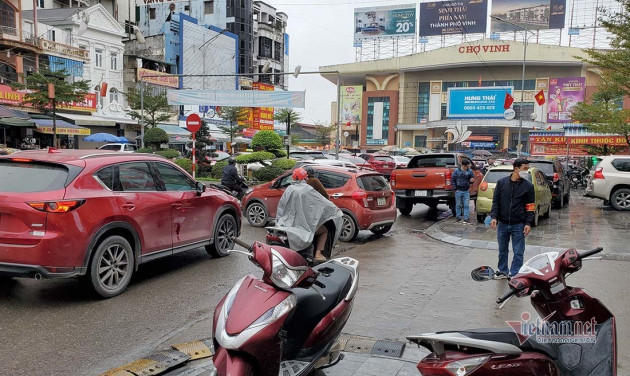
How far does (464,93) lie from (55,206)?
64.0 metres

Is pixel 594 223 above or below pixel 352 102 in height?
below

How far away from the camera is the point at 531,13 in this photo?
221 ft

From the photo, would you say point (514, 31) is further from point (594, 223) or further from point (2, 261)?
point (2, 261)

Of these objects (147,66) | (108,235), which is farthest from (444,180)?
(147,66)

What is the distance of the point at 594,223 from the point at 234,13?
193 feet

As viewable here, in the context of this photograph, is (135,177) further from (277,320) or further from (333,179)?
(333,179)

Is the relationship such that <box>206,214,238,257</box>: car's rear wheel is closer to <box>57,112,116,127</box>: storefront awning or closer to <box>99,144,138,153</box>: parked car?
<box>99,144,138,153</box>: parked car

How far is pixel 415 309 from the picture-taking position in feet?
18.6

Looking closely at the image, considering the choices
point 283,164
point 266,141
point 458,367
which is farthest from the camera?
point 266,141

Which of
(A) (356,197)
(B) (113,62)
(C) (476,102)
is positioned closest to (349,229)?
(A) (356,197)

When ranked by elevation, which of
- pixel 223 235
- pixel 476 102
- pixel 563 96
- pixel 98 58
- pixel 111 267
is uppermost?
pixel 98 58

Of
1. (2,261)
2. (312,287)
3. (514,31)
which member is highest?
(514,31)

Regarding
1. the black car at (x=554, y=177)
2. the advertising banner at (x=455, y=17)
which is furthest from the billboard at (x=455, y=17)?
the black car at (x=554, y=177)

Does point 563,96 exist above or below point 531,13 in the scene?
below
